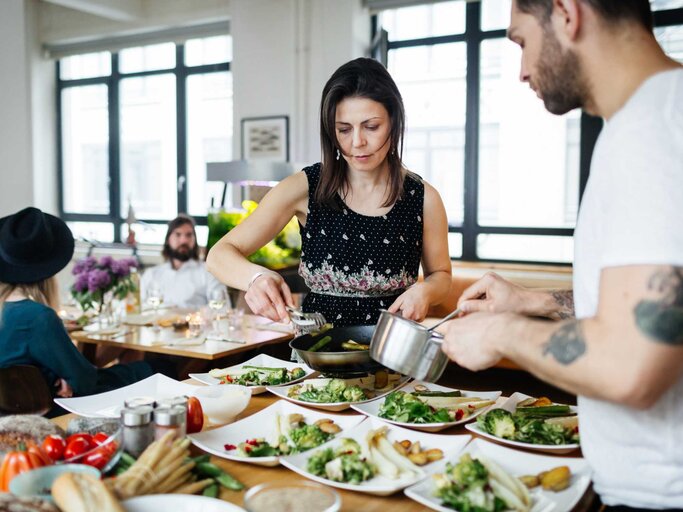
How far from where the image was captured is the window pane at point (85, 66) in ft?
26.4

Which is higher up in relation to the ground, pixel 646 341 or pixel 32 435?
Result: pixel 646 341

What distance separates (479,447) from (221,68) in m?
6.55

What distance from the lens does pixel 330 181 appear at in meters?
2.15

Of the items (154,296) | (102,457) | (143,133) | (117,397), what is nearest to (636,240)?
(102,457)

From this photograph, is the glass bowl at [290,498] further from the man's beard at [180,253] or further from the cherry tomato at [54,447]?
the man's beard at [180,253]

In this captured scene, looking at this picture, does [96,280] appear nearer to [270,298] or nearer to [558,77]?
[270,298]

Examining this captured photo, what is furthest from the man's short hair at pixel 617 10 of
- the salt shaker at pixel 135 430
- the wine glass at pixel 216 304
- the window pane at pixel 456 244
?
the window pane at pixel 456 244

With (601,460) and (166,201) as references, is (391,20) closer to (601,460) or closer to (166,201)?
(166,201)

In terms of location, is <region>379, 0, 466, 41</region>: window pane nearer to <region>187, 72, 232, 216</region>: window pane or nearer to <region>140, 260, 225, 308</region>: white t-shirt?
<region>187, 72, 232, 216</region>: window pane

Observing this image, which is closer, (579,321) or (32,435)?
(579,321)

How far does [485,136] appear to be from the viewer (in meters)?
5.98

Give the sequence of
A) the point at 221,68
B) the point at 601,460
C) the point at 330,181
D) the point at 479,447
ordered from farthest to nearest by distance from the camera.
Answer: the point at 221,68, the point at 330,181, the point at 479,447, the point at 601,460

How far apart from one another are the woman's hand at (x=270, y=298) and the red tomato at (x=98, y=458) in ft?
2.23

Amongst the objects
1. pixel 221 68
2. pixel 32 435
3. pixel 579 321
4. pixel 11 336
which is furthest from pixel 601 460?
pixel 221 68
